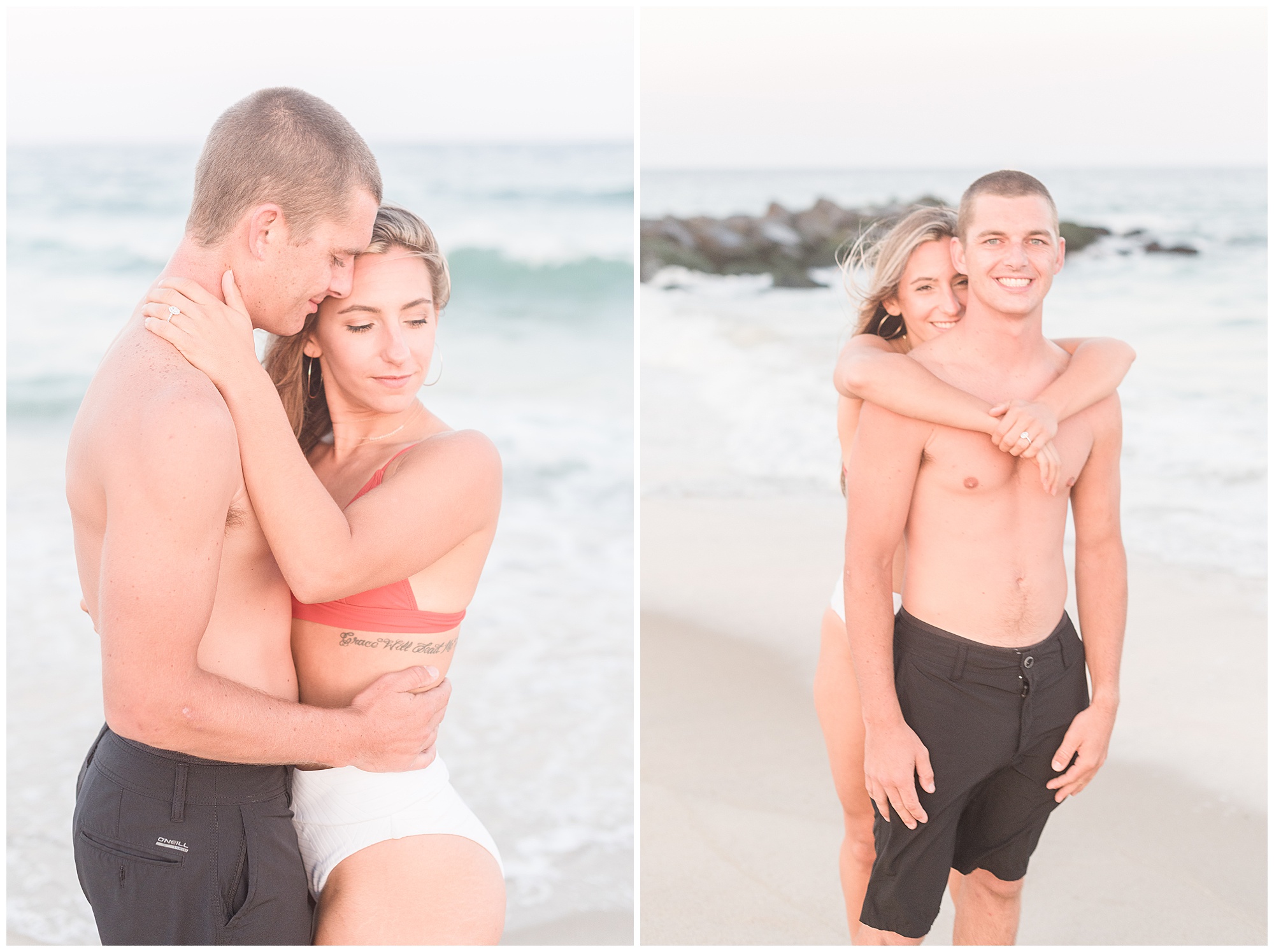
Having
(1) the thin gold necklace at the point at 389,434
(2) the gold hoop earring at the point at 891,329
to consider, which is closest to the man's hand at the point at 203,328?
(1) the thin gold necklace at the point at 389,434

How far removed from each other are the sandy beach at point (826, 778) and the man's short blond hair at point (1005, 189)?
2765 millimetres

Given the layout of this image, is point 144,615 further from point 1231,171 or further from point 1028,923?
point 1231,171

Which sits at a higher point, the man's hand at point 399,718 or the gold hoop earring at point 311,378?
the gold hoop earring at point 311,378

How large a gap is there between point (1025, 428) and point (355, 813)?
73.1 inches

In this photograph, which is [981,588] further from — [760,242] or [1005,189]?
[760,242]

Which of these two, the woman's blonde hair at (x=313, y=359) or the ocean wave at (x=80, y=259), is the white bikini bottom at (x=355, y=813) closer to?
the woman's blonde hair at (x=313, y=359)

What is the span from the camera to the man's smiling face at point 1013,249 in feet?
9.16

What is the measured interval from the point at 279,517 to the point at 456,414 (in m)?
11.5

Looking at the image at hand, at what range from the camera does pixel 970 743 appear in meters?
2.88

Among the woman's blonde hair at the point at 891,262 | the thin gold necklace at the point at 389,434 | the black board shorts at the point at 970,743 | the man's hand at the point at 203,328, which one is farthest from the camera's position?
the woman's blonde hair at the point at 891,262

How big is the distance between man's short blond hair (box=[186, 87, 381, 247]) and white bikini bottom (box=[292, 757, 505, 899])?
1208mm

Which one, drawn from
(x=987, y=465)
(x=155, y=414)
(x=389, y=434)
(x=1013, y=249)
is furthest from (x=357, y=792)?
(x=1013, y=249)

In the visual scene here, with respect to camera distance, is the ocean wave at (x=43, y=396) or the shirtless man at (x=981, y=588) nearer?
the shirtless man at (x=981, y=588)

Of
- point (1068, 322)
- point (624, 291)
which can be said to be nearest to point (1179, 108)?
point (1068, 322)
